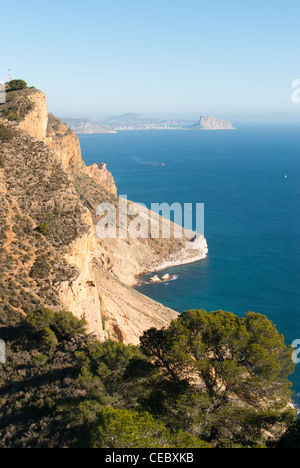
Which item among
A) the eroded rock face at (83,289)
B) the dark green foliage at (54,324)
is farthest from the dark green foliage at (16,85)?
the dark green foliage at (54,324)

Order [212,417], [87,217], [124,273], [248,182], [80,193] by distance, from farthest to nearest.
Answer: [248,182], [80,193], [124,273], [87,217], [212,417]

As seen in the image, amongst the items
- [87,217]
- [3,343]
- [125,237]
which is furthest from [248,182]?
[3,343]

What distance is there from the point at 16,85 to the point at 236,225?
51423 mm

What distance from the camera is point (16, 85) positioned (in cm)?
3869

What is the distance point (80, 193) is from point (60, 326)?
42.1 meters

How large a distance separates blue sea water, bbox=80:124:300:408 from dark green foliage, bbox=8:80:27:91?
27.9m

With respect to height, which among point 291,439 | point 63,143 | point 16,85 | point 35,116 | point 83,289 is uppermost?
point 16,85

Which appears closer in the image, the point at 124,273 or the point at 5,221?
the point at 5,221

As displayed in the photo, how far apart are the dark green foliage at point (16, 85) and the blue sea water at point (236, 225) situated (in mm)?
27899

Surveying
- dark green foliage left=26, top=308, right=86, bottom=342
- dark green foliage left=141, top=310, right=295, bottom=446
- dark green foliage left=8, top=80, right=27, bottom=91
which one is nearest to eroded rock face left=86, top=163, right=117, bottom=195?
dark green foliage left=8, top=80, right=27, bottom=91

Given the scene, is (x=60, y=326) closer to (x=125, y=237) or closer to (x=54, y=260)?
(x=54, y=260)

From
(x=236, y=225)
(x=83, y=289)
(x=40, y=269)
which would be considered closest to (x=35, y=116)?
(x=40, y=269)

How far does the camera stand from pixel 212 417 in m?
13.3

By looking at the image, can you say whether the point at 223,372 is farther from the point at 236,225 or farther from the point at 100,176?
the point at 236,225
